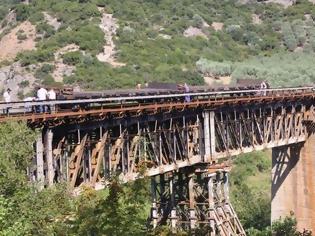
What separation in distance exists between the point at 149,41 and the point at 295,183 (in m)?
49.2

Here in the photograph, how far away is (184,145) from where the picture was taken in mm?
26391

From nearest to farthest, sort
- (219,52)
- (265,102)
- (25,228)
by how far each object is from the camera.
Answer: (25,228)
(265,102)
(219,52)

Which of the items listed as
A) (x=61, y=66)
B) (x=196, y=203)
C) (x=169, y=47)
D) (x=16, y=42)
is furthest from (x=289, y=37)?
(x=196, y=203)

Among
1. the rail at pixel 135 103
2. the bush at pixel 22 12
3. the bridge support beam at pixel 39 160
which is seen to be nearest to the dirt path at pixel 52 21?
the bush at pixel 22 12

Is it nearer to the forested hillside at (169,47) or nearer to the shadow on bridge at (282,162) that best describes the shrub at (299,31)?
the forested hillside at (169,47)

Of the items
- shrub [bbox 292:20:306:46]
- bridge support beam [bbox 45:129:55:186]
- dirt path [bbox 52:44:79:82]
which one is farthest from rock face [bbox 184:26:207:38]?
bridge support beam [bbox 45:129:55:186]

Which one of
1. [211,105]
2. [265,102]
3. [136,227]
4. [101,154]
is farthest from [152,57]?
[136,227]

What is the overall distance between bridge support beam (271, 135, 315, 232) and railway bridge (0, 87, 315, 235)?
2.4 inches

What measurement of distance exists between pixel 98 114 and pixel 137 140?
3.04 meters

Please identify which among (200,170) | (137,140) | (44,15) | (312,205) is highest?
(44,15)

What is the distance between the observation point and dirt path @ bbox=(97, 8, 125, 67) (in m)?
78.4

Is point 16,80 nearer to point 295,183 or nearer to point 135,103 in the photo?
point 295,183

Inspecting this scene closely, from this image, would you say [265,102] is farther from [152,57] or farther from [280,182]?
[152,57]

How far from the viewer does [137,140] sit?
23.2m
